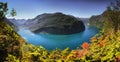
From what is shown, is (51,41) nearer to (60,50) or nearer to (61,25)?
(60,50)

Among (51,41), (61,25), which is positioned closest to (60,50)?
(51,41)

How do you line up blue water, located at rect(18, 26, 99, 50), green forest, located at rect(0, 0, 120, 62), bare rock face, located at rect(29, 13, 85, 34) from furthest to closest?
bare rock face, located at rect(29, 13, 85, 34) → blue water, located at rect(18, 26, 99, 50) → green forest, located at rect(0, 0, 120, 62)

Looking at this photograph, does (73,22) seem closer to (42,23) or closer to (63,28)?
(63,28)

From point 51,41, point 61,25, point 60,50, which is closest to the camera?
point 60,50

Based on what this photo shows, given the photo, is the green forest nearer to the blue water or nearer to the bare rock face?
the blue water

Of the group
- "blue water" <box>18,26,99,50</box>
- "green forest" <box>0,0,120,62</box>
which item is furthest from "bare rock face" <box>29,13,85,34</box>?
"green forest" <box>0,0,120,62</box>

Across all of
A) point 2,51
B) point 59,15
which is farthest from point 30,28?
point 2,51

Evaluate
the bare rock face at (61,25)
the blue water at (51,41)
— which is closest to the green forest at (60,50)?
the blue water at (51,41)

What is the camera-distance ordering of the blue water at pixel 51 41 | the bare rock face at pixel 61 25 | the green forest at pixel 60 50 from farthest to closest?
the bare rock face at pixel 61 25 < the blue water at pixel 51 41 < the green forest at pixel 60 50

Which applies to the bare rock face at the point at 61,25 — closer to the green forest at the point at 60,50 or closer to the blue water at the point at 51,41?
the blue water at the point at 51,41
